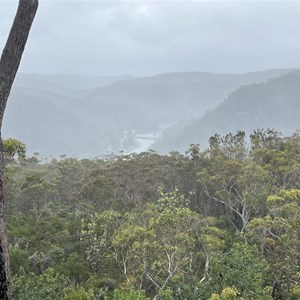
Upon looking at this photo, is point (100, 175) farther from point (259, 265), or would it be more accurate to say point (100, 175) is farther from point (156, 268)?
point (259, 265)

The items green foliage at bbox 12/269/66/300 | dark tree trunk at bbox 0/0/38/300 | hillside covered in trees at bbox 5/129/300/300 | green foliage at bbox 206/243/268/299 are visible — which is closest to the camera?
dark tree trunk at bbox 0/0/38/300

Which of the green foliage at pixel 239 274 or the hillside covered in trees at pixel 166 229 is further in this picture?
the hillside covered in trees at pixel 166 229

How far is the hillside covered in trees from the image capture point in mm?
17078

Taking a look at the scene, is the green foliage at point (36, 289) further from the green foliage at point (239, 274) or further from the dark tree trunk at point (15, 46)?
the dark tree trunk at point (15, 46)

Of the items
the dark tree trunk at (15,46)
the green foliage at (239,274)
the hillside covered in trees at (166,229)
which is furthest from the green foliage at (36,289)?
the dark tree trunk at (15,46)

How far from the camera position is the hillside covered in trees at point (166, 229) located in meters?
17.1

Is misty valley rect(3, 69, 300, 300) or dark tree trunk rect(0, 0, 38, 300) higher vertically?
dark tree trunk rect(0, 0, 38, 300)

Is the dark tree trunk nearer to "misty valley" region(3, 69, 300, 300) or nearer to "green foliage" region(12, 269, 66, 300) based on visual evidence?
"misty valley" region(3, 69, 300, 300)

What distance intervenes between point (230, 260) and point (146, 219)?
8173 mm

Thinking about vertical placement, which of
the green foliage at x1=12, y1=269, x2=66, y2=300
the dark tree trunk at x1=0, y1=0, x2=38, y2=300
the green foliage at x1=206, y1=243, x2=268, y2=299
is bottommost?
the green foliage at x1=12, y1=269, x2=66, y2=300

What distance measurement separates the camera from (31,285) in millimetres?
16922

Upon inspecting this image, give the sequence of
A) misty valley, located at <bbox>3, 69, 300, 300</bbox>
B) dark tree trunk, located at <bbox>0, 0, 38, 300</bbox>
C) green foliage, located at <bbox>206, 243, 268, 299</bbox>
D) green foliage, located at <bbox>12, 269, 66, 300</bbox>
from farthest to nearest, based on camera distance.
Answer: misty valley, located at <bbox>3, 69, 300, 300</bbox>, green foliage, located at <bbox>12, 269, 66, 300</bbox>, green foliage, located at <bbox>206, 243, 268, 299</bbox>, dark tree trunk, located at <bbox>0, 0, 38, 300</bbox>

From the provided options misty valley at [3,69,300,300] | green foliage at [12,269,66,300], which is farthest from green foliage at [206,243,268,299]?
green foliage at [12,269,66,300]

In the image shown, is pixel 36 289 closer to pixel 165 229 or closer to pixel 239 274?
pixel 165 229
